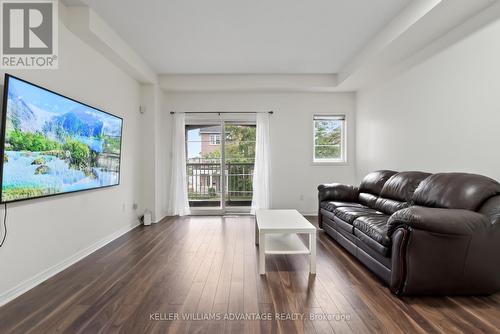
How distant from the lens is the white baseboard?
6.70 feet

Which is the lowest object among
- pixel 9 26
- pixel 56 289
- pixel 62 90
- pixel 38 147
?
pixel 56 289

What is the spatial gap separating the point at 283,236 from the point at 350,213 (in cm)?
87

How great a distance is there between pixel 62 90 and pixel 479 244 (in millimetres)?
4063

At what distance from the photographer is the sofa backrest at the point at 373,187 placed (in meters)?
3.63

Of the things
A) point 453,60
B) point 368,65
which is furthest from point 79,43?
point 453,60

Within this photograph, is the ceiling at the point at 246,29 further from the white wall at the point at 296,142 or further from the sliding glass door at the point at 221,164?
the sliding glass door at the point at 221,164

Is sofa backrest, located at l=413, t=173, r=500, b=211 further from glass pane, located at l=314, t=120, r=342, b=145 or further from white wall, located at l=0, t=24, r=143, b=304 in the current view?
white wall, located at l=0, t=24, r=143, b=304

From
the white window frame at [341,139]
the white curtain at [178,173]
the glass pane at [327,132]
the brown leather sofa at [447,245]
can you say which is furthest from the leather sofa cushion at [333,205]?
the white curtain at [178,173]

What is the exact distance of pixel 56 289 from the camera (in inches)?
87.4

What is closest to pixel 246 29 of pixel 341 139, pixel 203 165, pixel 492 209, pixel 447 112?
pixel 447 112

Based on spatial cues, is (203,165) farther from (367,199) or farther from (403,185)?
(403,185)

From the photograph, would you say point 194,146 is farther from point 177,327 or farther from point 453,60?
point 453,60

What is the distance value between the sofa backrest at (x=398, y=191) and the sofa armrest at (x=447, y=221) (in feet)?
2.93

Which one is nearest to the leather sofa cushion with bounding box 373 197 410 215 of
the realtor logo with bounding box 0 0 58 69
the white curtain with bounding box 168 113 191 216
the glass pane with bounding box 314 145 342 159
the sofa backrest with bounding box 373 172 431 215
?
the sofa backrest with bounding box 373 172 431 215
